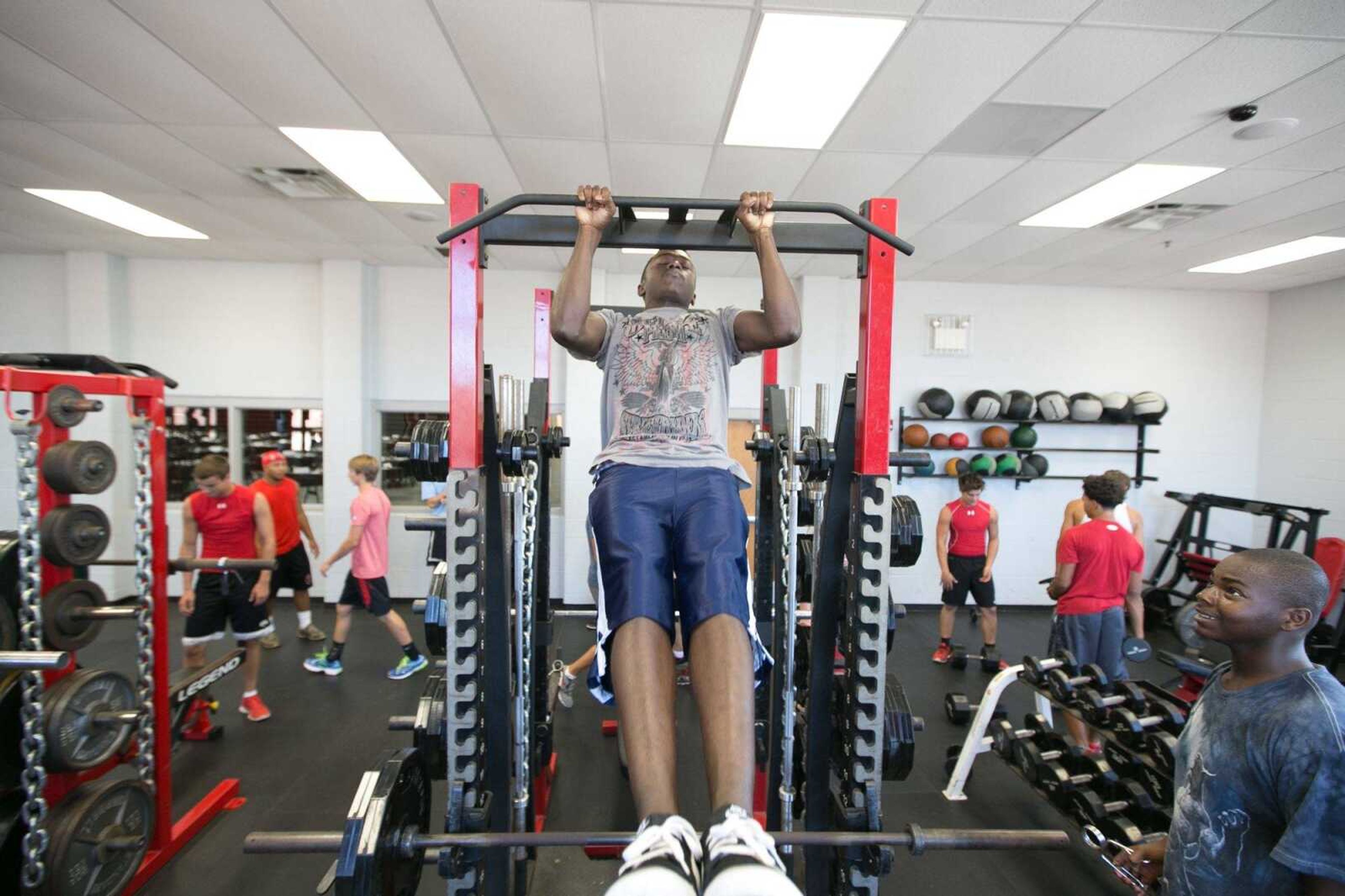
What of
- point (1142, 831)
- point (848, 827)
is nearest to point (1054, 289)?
point (1142, 831)

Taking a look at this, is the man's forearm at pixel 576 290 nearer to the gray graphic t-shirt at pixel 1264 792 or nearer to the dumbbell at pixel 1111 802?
the gray graphic t-shirt at pixel 1264 792

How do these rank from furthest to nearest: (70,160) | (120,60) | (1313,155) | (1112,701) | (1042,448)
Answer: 1. (1042,448)
2. (70,160)
3. (1313,155)
4. (120,60)
5. (1112,701)

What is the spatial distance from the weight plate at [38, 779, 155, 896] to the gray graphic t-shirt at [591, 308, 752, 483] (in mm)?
1882

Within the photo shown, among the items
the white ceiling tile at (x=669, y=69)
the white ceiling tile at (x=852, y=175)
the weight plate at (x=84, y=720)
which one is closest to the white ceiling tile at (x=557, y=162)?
the white ceiling tile at (x=669, y=69)

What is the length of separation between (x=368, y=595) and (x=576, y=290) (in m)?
2.82

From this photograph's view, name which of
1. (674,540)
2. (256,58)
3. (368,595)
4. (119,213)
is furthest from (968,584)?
(119,213)

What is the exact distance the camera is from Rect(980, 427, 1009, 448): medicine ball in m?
4.89

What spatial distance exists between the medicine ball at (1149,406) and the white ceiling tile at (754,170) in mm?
3852

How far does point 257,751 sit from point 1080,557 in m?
3.89

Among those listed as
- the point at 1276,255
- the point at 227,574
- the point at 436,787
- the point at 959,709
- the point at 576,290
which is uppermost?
the point at 1276,255

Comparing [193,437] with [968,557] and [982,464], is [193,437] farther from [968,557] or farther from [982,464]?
[982,464]

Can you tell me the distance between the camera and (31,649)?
1646 mm

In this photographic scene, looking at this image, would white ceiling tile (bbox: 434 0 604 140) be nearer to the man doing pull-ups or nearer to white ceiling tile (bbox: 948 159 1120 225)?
the man doing pull-ups

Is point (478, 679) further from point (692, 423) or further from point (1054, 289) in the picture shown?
point (1054, 289)
